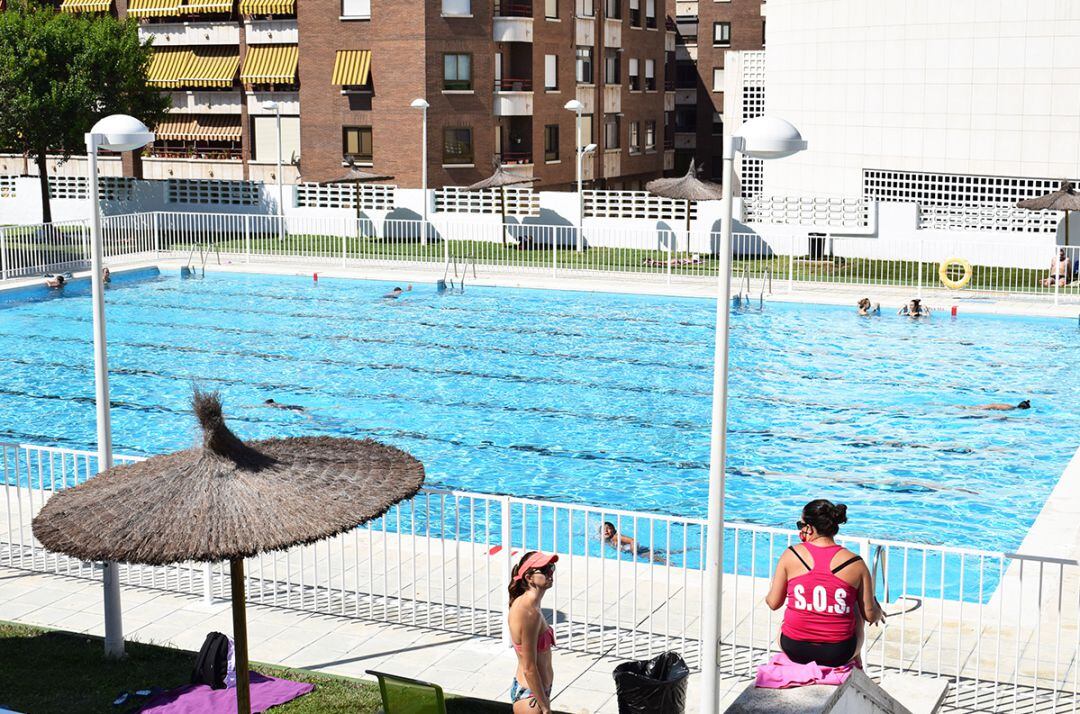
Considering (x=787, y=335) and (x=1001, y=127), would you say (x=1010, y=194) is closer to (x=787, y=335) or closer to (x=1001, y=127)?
(x=1001, y=127)

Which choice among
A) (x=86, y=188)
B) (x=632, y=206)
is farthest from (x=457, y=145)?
(x=86, y=188)

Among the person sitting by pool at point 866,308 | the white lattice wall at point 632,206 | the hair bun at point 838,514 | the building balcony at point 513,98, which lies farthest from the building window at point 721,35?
the hair bun at point 838,514

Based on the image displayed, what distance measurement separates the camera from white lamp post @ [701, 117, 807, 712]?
8.63 m

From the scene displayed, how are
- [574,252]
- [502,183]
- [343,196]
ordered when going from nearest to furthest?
[574,252] < [502,183] < [343,196]

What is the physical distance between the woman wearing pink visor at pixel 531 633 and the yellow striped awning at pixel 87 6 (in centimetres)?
5289

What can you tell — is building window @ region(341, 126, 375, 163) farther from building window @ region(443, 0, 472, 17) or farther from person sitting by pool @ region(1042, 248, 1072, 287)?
person sitting by pool @ region(1042, 248, 1072, 287)

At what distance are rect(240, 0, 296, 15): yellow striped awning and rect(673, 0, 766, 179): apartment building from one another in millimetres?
22754

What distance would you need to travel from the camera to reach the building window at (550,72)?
170 feet

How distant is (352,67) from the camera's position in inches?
1935

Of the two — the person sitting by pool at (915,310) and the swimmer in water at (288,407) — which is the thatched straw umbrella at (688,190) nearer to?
the person sitting by pool at (915,310)

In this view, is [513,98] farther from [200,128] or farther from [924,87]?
[924,87]

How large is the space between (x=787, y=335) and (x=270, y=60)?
31069 millimetres

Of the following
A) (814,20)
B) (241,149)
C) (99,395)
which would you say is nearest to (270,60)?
(241,149)

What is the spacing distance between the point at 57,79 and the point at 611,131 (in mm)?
23145
